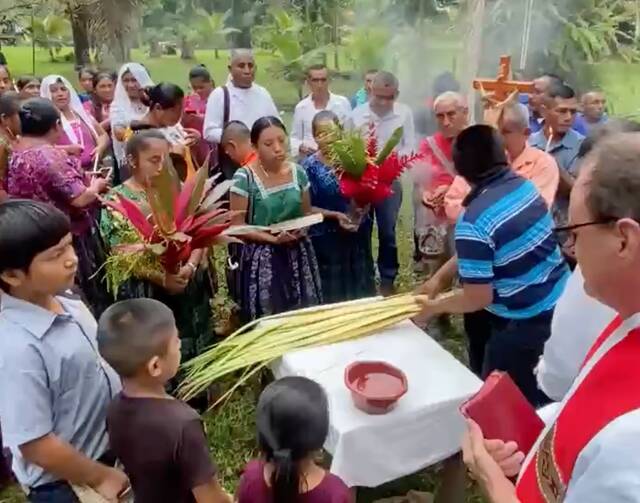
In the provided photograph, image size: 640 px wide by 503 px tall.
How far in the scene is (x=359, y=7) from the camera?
56.1 feet

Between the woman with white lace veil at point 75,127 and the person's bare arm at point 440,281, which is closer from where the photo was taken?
the person's bare arm at point 440,281

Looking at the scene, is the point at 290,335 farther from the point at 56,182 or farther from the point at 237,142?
the point at 237,142

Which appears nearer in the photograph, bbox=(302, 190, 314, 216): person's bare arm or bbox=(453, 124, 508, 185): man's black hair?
bbox=(453, 124, 508, 185): man's black hair

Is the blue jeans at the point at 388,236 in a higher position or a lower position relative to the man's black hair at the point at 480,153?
lower

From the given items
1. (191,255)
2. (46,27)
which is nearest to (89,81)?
(191,255)

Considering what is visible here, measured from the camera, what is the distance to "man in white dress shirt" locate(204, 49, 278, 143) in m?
5.71

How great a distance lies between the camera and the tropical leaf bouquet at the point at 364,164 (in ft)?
13.1

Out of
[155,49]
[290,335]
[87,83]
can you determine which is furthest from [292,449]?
A: [155,49]

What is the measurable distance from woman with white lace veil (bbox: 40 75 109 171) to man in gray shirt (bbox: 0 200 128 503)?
3.10m

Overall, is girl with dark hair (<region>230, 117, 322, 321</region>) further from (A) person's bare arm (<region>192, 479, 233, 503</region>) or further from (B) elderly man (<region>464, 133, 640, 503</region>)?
(B) elderly man (<region>464, 133, 640, 503</region>)

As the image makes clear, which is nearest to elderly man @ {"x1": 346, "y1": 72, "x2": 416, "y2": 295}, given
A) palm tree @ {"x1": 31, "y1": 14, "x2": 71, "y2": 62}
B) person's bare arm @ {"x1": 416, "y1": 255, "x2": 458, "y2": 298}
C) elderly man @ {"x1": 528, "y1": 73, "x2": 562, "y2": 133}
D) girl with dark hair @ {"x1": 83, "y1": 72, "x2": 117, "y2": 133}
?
elderly man @ {"x1": 528, "y1": 73, "x2": 562, "y2": 133}

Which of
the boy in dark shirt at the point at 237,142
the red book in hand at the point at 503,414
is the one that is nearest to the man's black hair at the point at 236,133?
the boy in dark shirt at the point at 237,142

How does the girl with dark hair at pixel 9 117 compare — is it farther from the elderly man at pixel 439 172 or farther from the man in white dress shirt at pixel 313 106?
the elderly man at pixel 439 172

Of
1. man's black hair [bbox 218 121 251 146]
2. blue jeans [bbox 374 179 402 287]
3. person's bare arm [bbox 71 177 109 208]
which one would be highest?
man's black hair [bbox 218 121 251 146]
